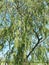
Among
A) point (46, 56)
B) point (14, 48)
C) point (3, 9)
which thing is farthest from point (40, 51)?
point (3, 9)

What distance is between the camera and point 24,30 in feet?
38.4

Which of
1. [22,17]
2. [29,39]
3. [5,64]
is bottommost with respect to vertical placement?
[5,64]

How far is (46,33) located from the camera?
1201cm

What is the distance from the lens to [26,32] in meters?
11.8

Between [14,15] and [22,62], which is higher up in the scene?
[14,15]

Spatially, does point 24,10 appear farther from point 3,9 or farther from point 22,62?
point 22,62

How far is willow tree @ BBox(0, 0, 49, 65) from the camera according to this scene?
11.6 m

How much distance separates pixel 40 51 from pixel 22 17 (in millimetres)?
1396

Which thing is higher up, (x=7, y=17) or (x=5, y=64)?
(x=7, y=17)

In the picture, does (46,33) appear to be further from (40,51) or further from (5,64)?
(5,64)

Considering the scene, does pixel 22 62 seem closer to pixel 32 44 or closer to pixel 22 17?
pixel 32 44

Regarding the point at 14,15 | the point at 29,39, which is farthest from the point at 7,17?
the point at 29,39

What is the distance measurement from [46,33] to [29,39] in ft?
2.20

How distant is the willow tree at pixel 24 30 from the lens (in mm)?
11594
